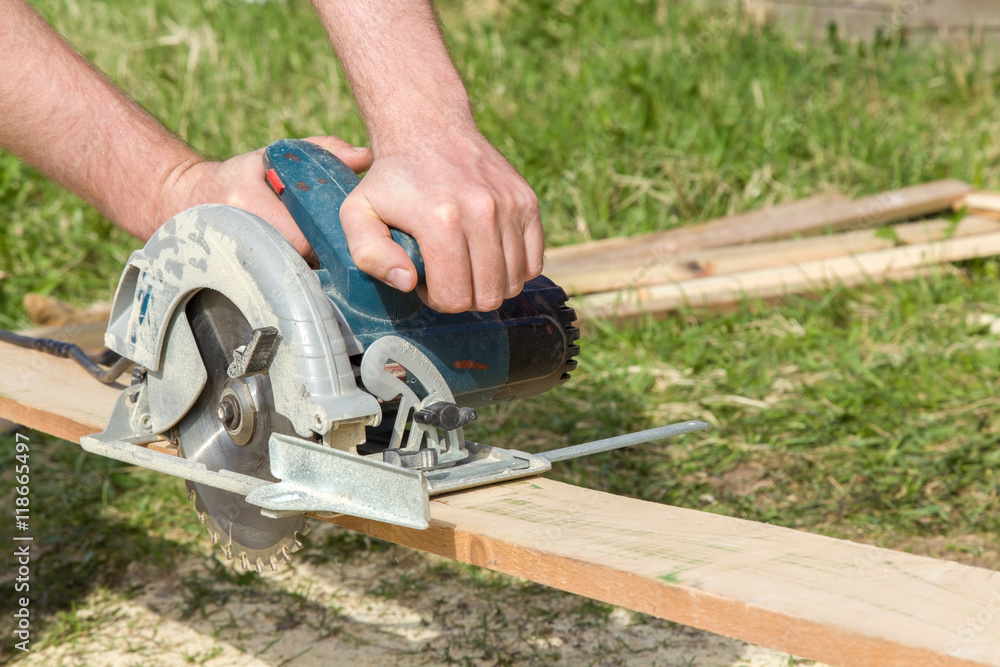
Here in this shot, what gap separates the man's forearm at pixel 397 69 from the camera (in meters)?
1.38

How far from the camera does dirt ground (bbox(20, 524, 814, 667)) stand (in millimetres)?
2074

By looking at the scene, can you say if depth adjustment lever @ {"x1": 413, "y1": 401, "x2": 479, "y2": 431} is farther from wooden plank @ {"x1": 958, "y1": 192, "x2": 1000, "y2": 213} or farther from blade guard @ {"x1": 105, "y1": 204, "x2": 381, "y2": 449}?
wooden plank @ {"x1": 958, "y1": 192, "x2": 1000, "y2": 213}

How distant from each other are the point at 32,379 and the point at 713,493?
66.1 inches

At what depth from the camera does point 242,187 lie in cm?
153

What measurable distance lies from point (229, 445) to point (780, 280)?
8.05 ft

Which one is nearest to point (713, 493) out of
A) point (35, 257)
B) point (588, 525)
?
point (588, 525)

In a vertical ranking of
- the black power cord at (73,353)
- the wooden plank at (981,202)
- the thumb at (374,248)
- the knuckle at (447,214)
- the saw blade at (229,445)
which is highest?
the knuckle at (447,214)

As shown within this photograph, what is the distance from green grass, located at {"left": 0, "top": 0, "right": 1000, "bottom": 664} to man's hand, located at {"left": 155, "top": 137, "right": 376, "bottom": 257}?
1110 millimetres

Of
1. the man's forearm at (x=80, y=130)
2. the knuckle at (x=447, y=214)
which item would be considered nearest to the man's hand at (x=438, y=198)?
the knuckle at (x=447, y=214)

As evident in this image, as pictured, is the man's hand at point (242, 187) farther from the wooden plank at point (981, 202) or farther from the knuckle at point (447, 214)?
the wooden plank at point (981, 202)

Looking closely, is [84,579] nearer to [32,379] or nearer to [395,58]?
[32,379]

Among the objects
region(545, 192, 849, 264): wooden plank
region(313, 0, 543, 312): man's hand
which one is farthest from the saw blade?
region(545, 192, 849, 264): wooden plank

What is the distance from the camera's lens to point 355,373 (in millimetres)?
1328

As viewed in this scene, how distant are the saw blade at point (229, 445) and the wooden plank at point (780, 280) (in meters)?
2.00
